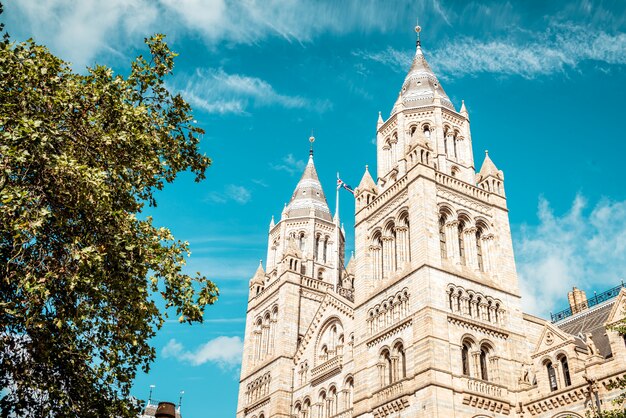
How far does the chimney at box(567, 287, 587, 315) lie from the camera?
156 ft

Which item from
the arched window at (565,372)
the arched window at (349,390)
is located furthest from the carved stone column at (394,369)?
the arched window at (565,372)

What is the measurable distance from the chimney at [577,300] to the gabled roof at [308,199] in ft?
73.1

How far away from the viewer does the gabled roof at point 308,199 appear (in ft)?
198

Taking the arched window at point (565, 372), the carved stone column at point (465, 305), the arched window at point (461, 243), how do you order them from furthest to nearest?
the arched window at point (461, 243) < the carved stone column at point (465, 305) < the arched window at point (565, 372)

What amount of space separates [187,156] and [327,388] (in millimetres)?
27232

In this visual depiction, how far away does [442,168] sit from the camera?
43625 mm

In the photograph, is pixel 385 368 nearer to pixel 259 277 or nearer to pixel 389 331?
pixel 389 331

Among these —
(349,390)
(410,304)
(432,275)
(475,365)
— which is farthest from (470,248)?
(349,390)

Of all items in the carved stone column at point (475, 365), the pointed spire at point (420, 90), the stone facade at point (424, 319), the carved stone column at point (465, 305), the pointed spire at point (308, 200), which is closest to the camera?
the stone facade at point (424, 319)

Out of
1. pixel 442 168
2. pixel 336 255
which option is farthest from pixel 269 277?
pixel 442 168

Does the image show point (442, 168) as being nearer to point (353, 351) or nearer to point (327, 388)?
point (353, 351)

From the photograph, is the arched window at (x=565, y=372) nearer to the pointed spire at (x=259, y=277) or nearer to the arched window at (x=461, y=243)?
the arched window at (x=461, y=243)

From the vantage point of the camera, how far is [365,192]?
149 ft

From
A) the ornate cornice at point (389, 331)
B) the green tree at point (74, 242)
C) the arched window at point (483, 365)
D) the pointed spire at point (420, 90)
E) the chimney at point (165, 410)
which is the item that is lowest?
the chimney at point (165, 410)
